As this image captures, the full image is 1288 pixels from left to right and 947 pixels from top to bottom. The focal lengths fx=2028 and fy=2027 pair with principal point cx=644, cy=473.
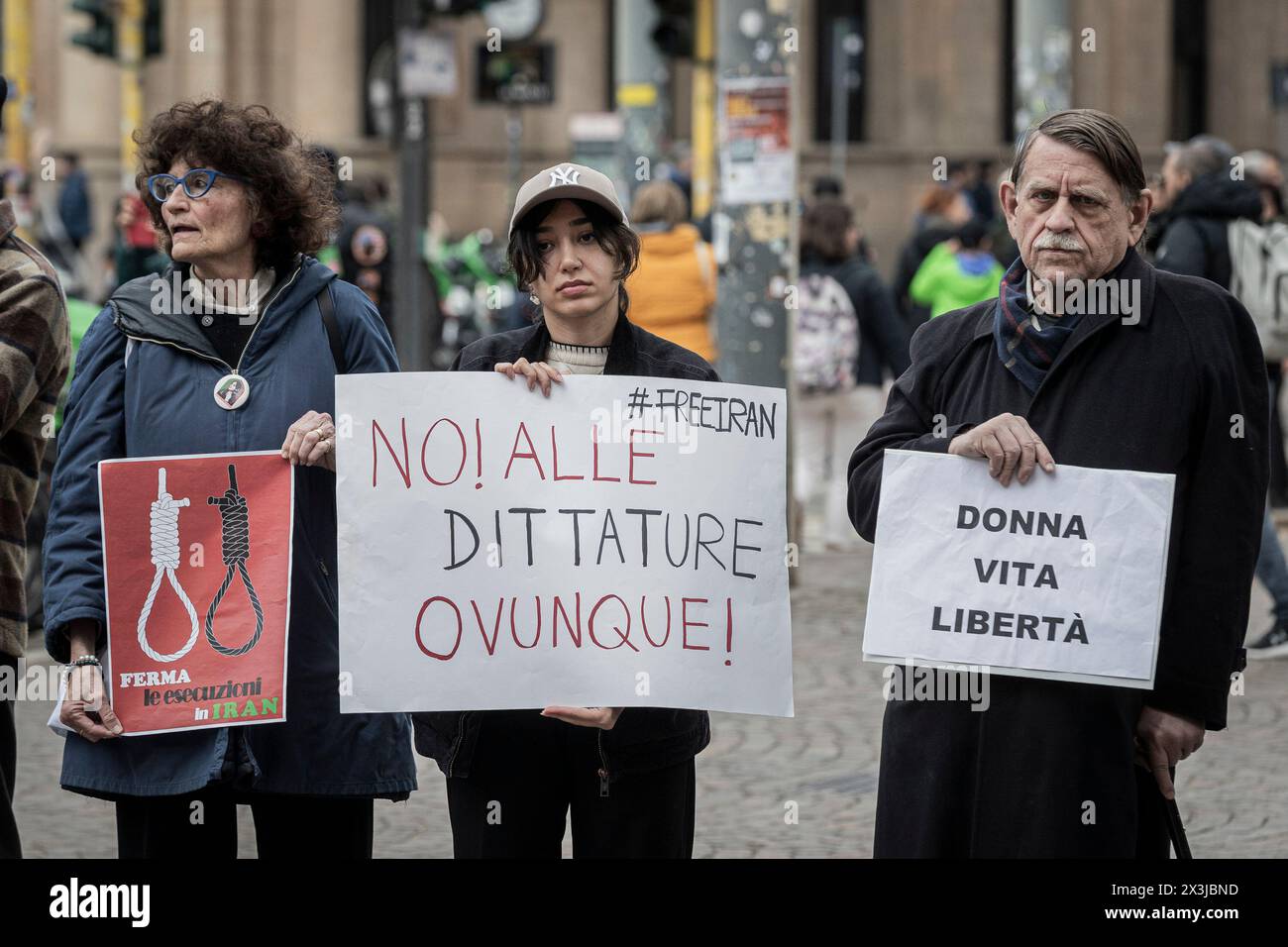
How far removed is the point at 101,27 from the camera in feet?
58.7

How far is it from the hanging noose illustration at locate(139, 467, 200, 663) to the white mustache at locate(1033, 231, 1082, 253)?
1.71m

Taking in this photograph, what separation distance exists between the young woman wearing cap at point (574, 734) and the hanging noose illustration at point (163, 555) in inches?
20.1

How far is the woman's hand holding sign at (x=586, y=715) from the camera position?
3709 millimetres

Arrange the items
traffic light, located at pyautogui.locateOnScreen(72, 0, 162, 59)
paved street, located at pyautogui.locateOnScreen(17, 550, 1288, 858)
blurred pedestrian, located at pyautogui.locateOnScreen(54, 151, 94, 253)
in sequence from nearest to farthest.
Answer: paved street, located at pyautogui.locateOnScreen(17, 550, 1288, 858) < traffic light, located at pyautogui.locateOnScreen(72, 0, 162, 59) < blurred pedestrian, located at pyautogui.locateOnScreen(54, 151, 94, 253)

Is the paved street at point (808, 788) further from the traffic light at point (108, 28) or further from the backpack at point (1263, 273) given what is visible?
the traffic light at point (108, 28)

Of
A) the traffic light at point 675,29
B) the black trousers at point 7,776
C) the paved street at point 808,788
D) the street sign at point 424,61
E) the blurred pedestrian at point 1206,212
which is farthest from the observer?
the traffic light at point 675,29

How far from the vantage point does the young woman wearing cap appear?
3785mm

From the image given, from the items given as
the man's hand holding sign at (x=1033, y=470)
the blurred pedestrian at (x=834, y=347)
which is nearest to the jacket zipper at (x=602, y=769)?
the man's hand holding sign at (x=1033, y=470)

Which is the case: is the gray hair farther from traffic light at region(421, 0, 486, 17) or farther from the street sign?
traffic light at region(421, 0, 486, 17)

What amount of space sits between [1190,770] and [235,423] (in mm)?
4051

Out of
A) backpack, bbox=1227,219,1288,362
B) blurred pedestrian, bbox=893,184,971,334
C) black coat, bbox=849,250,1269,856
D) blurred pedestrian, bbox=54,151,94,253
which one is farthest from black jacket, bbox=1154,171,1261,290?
blurred pedestrian, bbox=54,151,94,253

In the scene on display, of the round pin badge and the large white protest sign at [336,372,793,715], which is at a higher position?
the round pin badge

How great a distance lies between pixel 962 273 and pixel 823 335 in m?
1.33

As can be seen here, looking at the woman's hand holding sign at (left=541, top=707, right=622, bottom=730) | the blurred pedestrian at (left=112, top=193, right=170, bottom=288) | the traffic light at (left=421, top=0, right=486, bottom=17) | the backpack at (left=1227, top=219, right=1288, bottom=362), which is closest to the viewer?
the woman's hand holding sign at (left=541, top=707, right=622, bottom=730)
